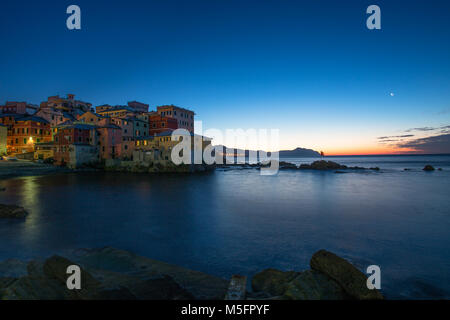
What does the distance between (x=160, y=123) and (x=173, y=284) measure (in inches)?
2270

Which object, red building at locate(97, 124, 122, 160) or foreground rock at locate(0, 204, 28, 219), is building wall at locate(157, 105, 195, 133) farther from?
foreground rock at locate(0, 204, 28, 219)

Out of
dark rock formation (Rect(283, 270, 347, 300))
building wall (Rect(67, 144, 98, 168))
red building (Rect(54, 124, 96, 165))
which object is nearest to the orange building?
red building (Rect(54, 124, 96, 165))

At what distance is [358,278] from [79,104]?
10175 centimetres

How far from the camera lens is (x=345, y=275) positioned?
15.8 feet

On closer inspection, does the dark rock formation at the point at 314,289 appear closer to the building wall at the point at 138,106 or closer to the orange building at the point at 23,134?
the building wall at the point at 138,106

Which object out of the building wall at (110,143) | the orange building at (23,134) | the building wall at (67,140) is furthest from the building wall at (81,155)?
the orange building at (23,134)

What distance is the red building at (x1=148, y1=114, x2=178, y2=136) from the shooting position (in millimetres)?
58366

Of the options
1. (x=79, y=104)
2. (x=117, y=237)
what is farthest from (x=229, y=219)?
(x=79, y=104)

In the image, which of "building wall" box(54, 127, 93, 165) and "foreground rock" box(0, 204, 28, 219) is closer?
"foreground rock" box(0, 204, 28, 219)

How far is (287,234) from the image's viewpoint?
10867 millimetres

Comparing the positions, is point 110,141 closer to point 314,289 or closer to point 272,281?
point 272,281

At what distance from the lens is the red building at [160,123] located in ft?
191

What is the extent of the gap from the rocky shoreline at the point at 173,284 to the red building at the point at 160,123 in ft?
179
